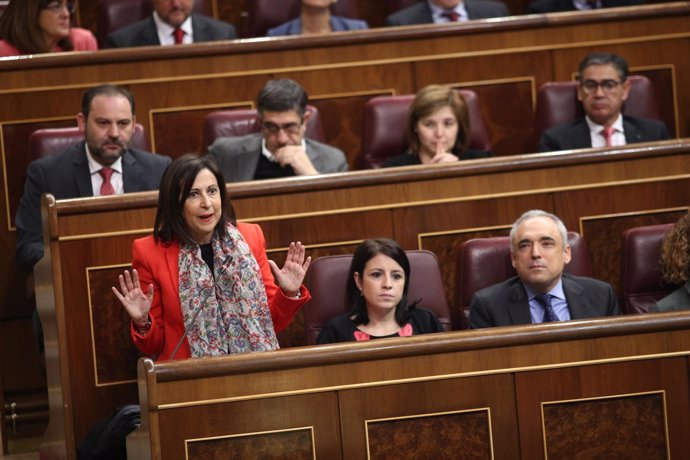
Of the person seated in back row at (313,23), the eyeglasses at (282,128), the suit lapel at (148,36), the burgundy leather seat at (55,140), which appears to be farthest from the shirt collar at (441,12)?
the burgundy leather seat at (55,140)

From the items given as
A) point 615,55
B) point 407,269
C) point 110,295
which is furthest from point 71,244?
point 615,55

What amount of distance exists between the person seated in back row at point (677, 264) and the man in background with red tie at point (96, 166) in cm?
96

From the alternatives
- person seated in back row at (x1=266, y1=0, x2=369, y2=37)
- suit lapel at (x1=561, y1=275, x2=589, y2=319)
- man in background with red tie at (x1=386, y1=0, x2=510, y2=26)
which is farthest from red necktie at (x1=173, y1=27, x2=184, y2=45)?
suit lapel at (x1=561, y1=275, x2=589, y2=319)

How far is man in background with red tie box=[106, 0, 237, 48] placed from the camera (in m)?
3.06

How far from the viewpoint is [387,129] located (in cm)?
275

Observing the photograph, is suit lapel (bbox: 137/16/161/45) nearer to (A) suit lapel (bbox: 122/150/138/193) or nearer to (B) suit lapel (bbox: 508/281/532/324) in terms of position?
(A) suit lapel (bbox: 122/150/138/193)

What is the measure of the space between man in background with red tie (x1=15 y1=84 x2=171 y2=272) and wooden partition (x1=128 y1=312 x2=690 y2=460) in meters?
0.73

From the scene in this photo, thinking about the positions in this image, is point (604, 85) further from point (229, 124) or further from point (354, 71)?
point (229, 124)

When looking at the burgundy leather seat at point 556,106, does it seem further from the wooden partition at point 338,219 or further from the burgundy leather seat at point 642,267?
the burgundy leather seat at point 642,267

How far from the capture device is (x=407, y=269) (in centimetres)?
212

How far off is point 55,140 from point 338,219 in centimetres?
66

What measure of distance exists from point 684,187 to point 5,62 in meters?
1.41

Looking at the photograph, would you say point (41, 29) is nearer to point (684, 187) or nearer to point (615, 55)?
point (615, 55)

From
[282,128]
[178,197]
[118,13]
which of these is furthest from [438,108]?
[118,13]
